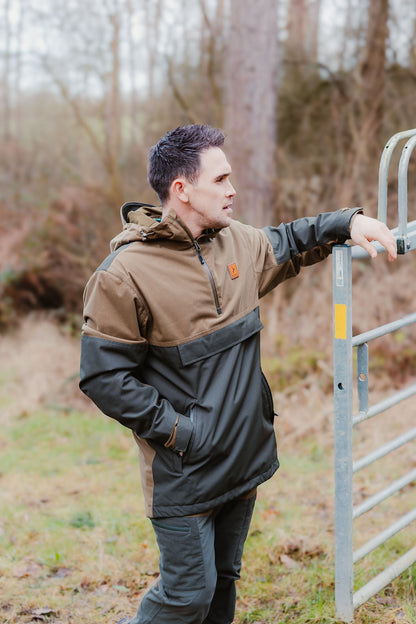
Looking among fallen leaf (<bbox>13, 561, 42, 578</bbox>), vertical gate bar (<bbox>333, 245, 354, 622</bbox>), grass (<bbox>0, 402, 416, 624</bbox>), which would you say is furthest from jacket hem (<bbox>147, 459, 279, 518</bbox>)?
fallen leaf (<bbox>13, 561, 42, 578</bbox>)

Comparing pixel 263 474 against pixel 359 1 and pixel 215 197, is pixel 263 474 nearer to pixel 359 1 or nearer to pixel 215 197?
pixel 215 197

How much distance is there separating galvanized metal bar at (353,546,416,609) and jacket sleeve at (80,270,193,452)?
1.22m

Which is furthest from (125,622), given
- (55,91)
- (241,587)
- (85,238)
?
(55,91)

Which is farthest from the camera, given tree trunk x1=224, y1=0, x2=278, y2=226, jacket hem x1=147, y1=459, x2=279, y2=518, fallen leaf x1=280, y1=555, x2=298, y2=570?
tree trunk x1=224, y1=0, x2=278, y2=226

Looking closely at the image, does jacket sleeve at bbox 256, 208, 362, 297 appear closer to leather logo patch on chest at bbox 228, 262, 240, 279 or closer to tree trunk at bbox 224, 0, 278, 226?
leather logo patch on chest at bbox 228, 262, 240, 279

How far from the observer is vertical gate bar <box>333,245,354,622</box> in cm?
256

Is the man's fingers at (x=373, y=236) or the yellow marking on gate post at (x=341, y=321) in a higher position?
the man's fingers at (x=373, y=236)

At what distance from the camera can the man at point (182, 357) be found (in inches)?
85.5

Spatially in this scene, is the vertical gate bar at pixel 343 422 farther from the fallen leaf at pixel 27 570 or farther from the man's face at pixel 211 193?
the fallen leaf at pixel 27 570

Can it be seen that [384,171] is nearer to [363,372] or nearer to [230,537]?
[363,372]

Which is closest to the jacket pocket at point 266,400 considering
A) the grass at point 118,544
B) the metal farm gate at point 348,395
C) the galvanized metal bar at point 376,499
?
the metal farm gate at point 348,395

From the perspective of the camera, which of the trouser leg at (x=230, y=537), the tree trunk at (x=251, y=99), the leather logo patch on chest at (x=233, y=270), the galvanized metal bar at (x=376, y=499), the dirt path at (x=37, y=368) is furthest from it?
the tree trunk at (x=251, y=99)

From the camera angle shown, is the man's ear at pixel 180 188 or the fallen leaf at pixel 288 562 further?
the fallen leaf at pixel 288 562

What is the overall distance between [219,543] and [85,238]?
6.22 m
